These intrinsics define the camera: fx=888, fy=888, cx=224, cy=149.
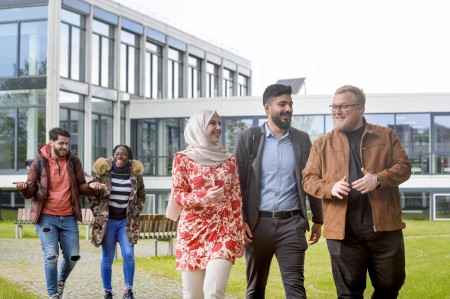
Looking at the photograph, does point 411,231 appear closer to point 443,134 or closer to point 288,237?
point 443,134

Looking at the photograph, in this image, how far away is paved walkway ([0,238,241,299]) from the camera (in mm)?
12310

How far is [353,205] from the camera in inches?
271

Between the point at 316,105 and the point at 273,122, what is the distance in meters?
33.5

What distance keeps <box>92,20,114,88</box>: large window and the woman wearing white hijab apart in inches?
1338

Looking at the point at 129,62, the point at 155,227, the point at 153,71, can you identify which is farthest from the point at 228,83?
the point at 155,227

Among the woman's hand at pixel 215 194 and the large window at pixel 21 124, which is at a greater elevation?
the large window at pixel 21 124

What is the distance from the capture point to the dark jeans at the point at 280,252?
7.39 metres

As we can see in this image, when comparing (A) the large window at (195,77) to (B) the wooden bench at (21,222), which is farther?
(A) the large window at (195,77)

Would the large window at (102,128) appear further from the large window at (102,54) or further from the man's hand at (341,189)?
the man's hand at (341,189)

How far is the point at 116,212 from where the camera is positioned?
10750 mm

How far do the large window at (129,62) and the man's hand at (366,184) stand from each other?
37328 mm

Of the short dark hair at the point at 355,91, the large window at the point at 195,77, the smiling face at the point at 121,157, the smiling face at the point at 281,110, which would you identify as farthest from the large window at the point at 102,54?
the short dark hair at the point at 355,91

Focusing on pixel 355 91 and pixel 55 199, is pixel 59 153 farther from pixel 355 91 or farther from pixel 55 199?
pixel 355 91

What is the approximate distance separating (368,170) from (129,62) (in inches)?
1511
